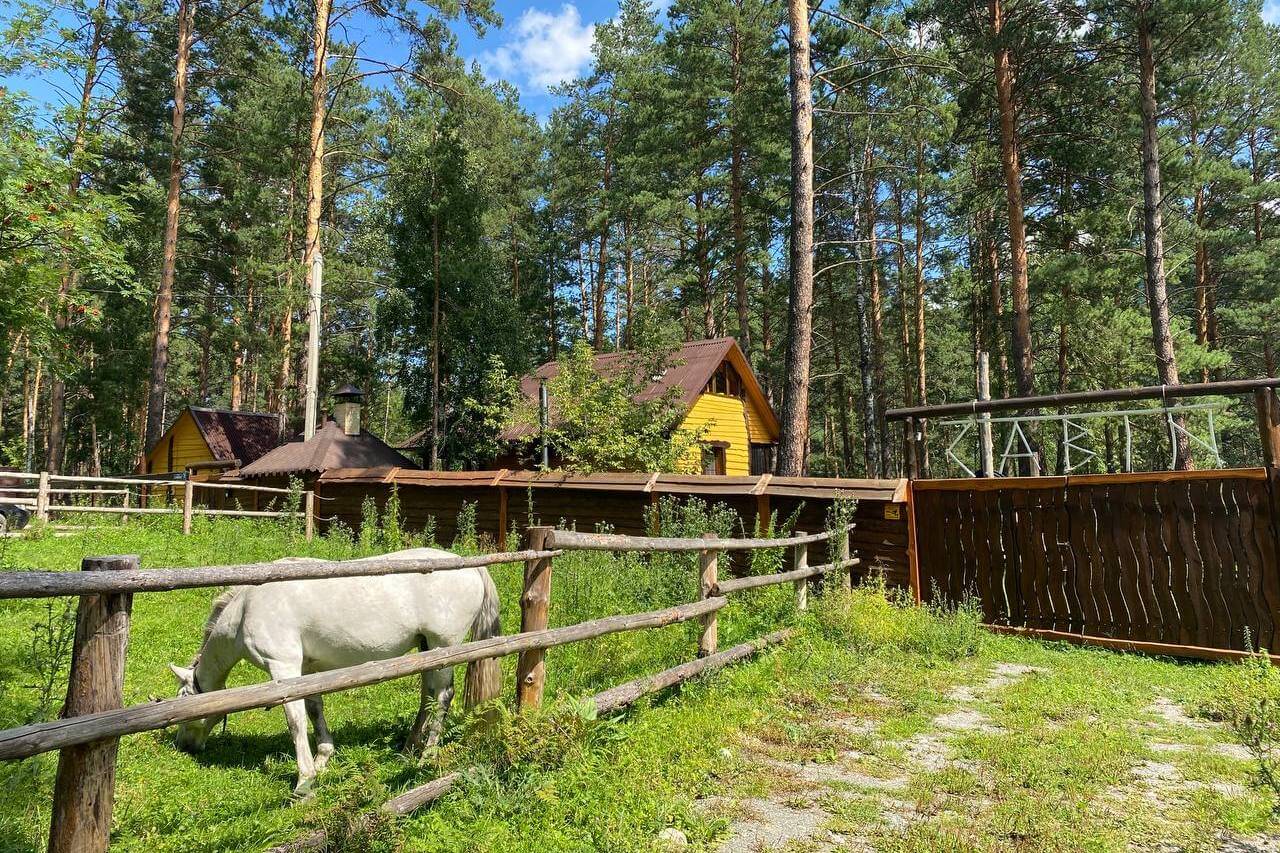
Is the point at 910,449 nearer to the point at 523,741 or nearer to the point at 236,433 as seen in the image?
the point at 523,741

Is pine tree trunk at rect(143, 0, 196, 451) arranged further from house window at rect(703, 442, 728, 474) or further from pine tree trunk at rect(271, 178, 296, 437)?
house window at rect(703, 442, 728, 474)

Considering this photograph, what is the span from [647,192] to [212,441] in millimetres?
16682

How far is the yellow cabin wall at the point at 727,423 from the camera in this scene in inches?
830

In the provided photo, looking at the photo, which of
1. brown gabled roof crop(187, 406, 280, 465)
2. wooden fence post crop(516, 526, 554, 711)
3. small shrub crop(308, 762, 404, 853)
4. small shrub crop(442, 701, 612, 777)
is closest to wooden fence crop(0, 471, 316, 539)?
brown gabled roof crop(187, 406, 280, 465)

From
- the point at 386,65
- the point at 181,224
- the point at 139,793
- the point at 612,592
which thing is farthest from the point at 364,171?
the point at 139,793

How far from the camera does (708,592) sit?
5.93 metres

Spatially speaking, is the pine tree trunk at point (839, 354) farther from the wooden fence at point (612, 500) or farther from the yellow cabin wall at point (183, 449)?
the yellow cabin wall at point (183, 449)

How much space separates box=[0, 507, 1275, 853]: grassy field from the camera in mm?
A: 3184

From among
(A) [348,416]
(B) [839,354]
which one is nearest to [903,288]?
(B) [839,354]

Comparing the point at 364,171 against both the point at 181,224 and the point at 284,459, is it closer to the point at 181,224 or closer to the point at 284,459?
the point at 181,224

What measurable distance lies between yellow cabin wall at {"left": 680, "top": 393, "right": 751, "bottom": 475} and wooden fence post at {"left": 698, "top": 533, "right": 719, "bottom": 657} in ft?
46.8

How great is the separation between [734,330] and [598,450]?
23.2m

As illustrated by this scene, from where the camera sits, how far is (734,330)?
113 feet

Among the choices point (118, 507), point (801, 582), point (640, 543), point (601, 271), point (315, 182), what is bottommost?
point (801, 582)
